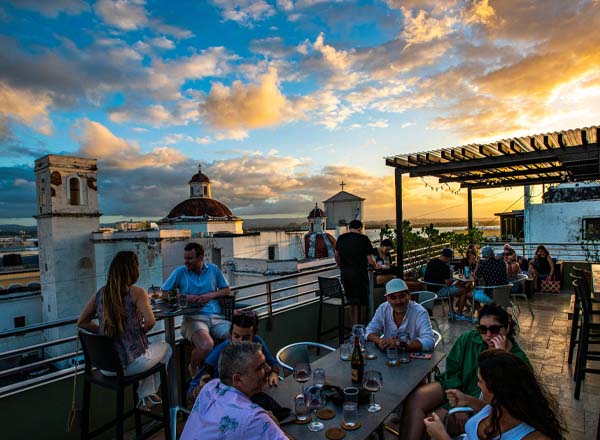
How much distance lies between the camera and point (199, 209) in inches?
1362

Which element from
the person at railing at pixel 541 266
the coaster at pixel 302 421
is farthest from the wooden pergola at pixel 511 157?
the coaster at pixel 302 421

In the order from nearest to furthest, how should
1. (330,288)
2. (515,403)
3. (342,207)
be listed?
(515,403)
(330,288)
(342,207)

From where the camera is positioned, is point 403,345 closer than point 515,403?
No

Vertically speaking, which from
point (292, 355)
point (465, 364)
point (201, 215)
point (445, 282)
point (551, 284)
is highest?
point (201, 215)

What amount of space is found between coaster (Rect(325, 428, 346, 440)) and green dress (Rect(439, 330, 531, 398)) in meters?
1.10

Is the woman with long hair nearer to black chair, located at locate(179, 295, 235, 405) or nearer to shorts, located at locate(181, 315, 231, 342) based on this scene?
shorts, located at locate(181, 315, 231, 342)

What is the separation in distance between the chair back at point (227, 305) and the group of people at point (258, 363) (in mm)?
86

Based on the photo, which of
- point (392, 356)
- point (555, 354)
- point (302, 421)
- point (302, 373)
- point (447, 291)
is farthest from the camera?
point (447, 291)

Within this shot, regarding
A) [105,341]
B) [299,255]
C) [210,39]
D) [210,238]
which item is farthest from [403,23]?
[299,255]

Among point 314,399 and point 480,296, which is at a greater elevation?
point 314,399

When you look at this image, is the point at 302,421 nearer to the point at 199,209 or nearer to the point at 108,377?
the point at 108,377

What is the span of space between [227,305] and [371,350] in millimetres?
1758

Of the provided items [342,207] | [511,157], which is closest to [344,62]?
[511,157]

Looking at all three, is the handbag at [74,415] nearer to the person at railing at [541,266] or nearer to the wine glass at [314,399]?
the wine glass at [314,399]
